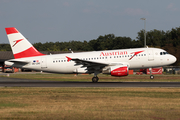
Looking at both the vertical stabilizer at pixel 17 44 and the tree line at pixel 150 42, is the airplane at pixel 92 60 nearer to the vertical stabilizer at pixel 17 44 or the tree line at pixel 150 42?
the vertical stabilizer at pixel 17 44

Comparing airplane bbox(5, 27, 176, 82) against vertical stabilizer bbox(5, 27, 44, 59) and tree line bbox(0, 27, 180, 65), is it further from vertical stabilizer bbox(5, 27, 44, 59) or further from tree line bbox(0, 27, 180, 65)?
tree line bbox(0, 27, 180, 65)

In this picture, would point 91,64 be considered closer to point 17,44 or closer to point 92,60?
point 92,60

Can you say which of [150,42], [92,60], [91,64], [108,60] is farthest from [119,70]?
[150,42]

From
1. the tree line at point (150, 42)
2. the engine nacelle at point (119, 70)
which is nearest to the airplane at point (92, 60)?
the engine nacelle at point (119, 70)

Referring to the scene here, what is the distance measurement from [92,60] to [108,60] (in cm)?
233

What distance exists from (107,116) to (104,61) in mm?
24549

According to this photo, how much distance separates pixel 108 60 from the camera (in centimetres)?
3675

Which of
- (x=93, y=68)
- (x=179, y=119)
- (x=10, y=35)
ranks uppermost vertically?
(x=10, y=35)

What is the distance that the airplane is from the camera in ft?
118

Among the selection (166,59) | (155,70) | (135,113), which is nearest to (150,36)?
(155,70)

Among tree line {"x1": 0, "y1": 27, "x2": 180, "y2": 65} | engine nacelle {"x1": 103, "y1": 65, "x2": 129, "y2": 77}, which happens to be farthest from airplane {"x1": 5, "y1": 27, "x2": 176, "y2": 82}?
tree line {"x1": 0, "y1": 27, "x2": 180, "y2": 65}

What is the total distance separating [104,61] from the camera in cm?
3691

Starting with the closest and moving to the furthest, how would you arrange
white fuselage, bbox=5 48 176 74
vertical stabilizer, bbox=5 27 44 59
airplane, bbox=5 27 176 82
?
airplane, bbox=5 27 176 82
white fuselage, bbox=5 48 176 74
vertical stabilizer, bbox=5 27 44 59

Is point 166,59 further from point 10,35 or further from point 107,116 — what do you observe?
point 107,116
